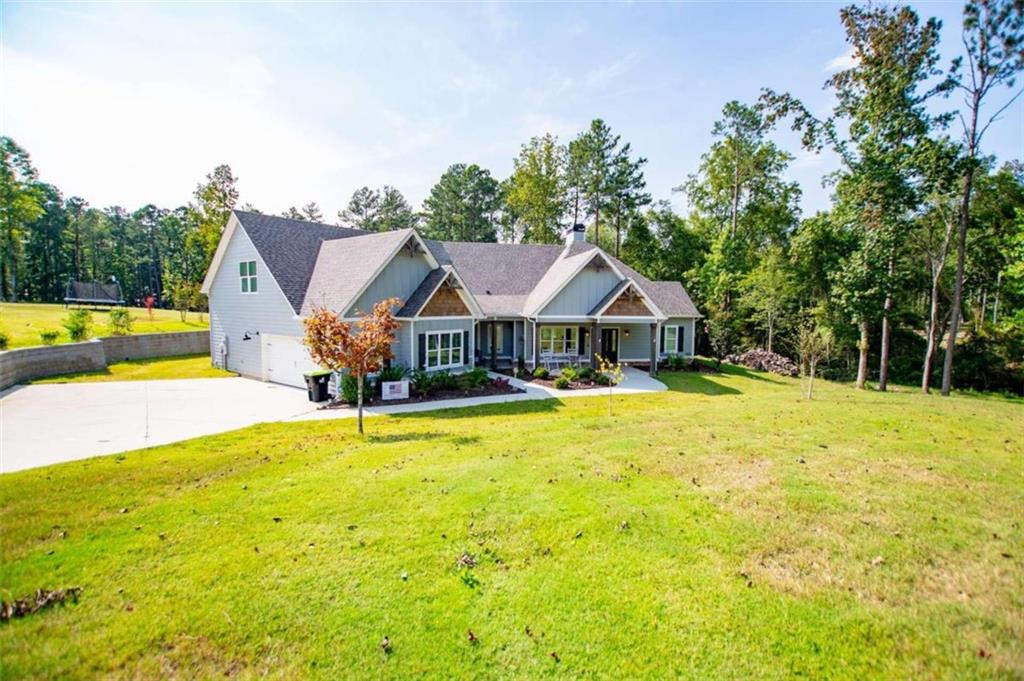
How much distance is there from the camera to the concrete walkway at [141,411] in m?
9.89

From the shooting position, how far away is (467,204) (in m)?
52.4

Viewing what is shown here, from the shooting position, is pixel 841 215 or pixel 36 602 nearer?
pixel 36 602

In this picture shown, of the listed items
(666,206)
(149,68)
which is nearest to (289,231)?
(149,68)

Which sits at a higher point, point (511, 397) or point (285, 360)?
point (285, 360)

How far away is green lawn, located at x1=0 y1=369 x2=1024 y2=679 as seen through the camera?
382cm

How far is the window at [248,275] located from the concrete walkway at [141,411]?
13.7ft

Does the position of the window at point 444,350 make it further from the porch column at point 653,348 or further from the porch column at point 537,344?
the porch column at point 653,348

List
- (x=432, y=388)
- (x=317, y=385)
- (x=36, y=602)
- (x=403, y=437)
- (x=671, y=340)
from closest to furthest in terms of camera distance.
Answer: (x=36, y=602) < (x=403, y=437) < (x=317, y=385) < (x=432, y=388) < (x=671, y=340)

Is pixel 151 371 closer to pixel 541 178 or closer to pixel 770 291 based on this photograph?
pixel 541 178

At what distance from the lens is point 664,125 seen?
20062 millimetres

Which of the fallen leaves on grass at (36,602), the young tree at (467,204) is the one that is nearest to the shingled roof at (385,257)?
the fallen leaves on grass at (36,602)

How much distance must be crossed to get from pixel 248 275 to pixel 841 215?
29148 millimetres

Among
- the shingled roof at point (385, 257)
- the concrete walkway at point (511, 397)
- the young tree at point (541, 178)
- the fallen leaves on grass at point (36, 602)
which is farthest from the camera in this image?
the young tree at point (541, 178)

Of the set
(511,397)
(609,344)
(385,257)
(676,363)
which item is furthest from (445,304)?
(676,363)
